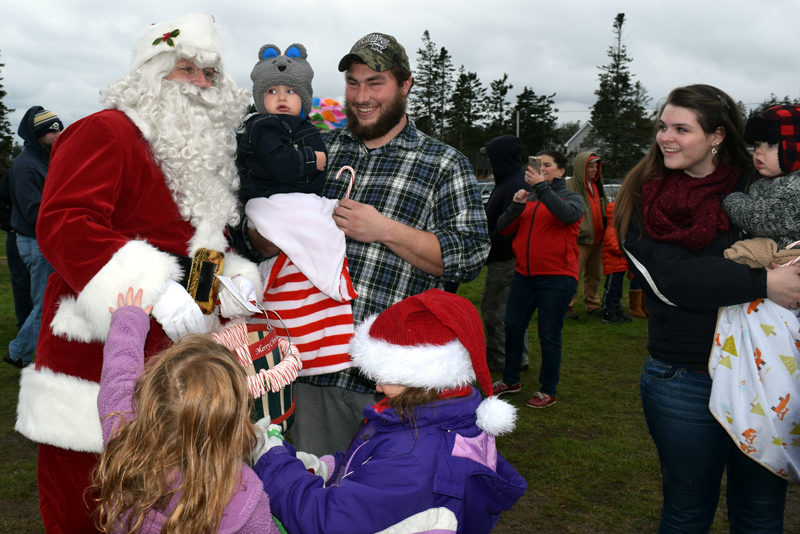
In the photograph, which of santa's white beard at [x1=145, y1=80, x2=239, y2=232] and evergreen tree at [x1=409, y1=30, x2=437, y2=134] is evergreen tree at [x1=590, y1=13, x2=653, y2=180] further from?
santa's white beard at [x1=145, y1=80, x2=239, y2=232]

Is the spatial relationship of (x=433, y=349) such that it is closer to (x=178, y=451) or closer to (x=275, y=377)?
(x=275, y=377)

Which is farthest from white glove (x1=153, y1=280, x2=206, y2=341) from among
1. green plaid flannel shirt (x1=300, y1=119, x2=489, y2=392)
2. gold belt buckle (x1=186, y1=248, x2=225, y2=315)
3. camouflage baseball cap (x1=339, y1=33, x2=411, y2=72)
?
camouflage baseball cap (x1=339, y1=33, x2=411, y2=72)

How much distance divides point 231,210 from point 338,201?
1.46 feet

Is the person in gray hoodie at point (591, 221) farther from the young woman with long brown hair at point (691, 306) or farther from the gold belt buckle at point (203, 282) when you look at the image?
the gold belt buckle at point (203, 282)

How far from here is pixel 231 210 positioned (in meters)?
2.46

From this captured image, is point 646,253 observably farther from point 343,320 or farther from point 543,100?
point 543,100

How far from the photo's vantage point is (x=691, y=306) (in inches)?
89.4

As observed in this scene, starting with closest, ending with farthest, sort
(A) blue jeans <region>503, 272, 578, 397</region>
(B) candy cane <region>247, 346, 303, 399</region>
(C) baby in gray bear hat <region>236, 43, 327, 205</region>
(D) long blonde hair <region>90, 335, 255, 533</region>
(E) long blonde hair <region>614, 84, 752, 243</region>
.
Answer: (D) long blonde hair <region>90, 335, 255, 533</region> < (B) candy cane <region>247, 346, 303, 399</region> < (E) long blonde hair <region>614, 84, 752, 243</region> < (C) baby in gray bear hat <region>236, 43, 327, 205</region> < (A) blue jeans <region>503, 272, 578, 397</region>

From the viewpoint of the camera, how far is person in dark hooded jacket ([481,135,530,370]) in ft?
19.5

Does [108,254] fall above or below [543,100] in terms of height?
below

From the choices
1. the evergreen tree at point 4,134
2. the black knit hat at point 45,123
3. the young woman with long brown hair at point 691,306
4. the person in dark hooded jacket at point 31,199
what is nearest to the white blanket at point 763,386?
the young woman with long brown hair at point 691,306

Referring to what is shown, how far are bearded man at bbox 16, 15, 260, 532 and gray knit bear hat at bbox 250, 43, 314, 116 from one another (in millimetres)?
296

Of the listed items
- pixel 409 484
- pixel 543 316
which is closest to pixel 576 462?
pixel 543 316

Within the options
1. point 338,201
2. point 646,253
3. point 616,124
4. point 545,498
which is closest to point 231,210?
point 338,201
